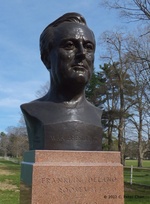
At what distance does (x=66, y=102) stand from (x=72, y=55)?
0.73m

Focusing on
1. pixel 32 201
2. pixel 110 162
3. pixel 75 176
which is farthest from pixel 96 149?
pixel 32 201

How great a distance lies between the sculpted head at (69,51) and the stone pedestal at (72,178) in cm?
119

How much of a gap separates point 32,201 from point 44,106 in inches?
57.2

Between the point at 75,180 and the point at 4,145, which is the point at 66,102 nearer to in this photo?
the point at 75,180

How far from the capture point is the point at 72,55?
4863mm

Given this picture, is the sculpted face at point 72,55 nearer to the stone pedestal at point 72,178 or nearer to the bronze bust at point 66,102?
the bronze bust at point 66,102

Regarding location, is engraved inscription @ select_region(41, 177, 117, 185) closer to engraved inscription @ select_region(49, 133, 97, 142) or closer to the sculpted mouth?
engraved inscription @ select_region(49, 133, 97, 142)

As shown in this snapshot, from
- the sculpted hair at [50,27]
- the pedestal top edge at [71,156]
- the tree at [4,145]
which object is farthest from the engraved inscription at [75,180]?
the tree at [4,145]

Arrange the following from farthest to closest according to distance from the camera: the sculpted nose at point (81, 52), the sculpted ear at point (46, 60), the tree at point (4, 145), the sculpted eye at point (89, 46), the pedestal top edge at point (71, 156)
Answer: the tree at point (4, 145) < the sculpted ear at point (46, 60) < the sculpted eye at point (89, 46) < the sculpted nose at point (81, 52) < the pedestal top edge at point (71, 156)

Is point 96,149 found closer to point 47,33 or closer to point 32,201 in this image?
point 32,201

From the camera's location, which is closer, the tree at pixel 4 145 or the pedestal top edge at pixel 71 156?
the pedestal top edge at pixel 71 156

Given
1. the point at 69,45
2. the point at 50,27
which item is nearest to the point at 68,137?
the point at 69,45

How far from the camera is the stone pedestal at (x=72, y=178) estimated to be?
411cm

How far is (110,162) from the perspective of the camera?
4.52 meters
